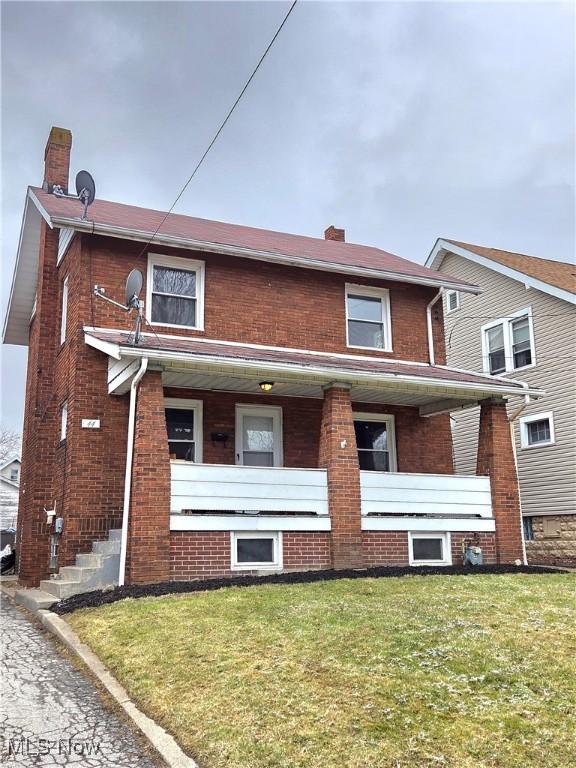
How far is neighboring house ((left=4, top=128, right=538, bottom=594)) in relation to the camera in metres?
10.2

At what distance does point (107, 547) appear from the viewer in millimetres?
10242

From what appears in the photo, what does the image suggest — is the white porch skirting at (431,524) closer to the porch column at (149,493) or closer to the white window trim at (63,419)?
the porch column at (149,493)

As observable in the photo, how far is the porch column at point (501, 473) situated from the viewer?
12.1 m

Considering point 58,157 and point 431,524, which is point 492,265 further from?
point 58,157

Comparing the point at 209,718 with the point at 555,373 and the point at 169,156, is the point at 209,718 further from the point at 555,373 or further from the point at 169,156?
the point at 555,373

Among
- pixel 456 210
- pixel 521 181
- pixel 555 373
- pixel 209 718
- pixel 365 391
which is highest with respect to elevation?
pixel 521 181

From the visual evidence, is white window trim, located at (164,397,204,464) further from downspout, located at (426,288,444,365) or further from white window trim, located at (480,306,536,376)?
white window trim, located at (480,306,536,376)

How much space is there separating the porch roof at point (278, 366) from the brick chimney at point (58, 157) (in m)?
5.30

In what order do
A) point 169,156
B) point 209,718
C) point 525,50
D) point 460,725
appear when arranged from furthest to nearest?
point 169,156, point 525,50, point 209,718, point 460,725

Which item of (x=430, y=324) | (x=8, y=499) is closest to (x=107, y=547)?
(x=430, y=324)

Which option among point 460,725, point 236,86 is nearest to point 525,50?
point 236,86

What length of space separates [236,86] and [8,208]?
35.0ft

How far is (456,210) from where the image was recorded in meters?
30.1

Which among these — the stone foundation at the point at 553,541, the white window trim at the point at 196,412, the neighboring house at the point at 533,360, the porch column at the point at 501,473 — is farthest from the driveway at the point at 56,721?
the neighboring house at the point at 533,360
